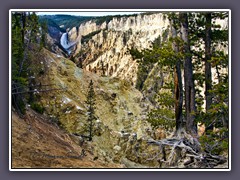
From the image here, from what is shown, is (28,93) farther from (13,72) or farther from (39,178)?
(39,178)

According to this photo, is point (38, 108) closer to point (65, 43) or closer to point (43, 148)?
point (43, 148)

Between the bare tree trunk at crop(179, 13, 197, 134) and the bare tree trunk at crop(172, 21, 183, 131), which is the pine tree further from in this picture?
the bare tree trunk at crop(179, 13, 197, 134)

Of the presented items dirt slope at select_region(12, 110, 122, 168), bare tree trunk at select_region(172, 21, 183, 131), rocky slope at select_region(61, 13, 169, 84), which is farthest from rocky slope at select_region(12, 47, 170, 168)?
bare tree trunk at select_region(172, 21, 183, 131)

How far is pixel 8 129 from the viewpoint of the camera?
22.7 ft

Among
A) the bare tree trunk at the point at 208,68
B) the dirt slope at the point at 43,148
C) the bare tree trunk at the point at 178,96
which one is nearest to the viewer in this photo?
the dirt slope at the point at 43,148

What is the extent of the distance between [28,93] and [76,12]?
113 cm

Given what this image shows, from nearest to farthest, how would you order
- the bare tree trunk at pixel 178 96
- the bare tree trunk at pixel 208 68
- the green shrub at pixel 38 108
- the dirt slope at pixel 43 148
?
the dirt slope at pixel 43 148
the green shrub at pixel 38 108
the bare tree trunk at pixel 208 68
the bare tree trunk at pixel 178 96

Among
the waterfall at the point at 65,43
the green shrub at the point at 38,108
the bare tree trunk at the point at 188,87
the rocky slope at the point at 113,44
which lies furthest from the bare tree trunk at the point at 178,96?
the green shrub at the point at 38,108

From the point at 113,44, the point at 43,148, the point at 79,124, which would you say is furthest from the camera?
the point at 113,44

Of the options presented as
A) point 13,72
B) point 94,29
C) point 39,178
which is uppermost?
point 94,29

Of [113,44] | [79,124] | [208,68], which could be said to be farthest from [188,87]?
[79,124]

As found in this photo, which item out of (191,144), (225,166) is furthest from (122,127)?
(225,166)

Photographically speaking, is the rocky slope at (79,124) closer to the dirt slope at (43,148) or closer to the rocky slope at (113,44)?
the dirt slope at (43,148)

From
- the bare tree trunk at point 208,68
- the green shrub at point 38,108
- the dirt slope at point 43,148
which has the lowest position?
the dirt slope at point 43,148
